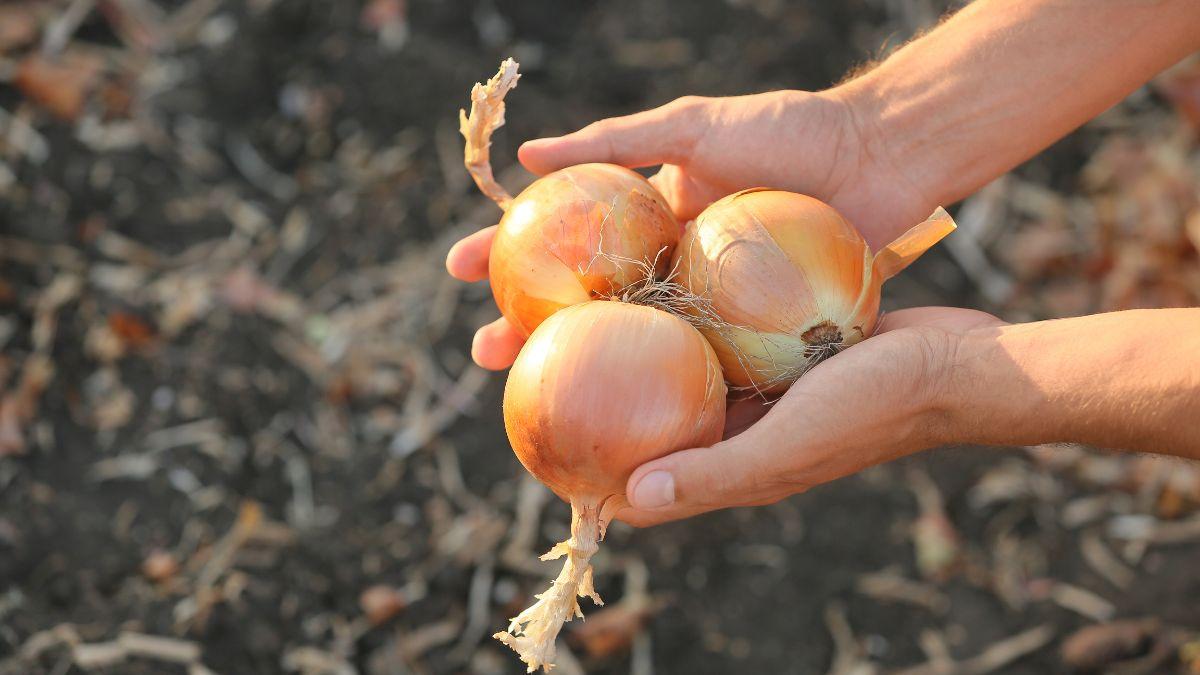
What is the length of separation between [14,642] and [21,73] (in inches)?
63.2

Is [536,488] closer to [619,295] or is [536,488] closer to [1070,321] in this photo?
[619,295]

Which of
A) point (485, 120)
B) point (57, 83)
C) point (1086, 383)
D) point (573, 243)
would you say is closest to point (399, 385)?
point (485, 120)

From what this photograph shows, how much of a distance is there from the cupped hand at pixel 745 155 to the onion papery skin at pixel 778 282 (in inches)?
10.6

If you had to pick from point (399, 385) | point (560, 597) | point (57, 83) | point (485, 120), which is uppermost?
point (57, 83)

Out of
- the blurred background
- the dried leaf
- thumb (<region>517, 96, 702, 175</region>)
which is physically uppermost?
the dried leaf

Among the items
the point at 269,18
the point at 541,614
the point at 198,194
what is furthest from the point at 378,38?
the point at 541,614

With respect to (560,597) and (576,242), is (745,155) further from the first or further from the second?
(560,597)

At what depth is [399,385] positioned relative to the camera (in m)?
2.18

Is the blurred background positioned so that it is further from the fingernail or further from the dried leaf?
the fingernail

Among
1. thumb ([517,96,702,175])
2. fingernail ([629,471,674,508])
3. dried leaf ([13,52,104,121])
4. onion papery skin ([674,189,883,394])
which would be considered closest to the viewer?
fingernail ([629,471,674,508])

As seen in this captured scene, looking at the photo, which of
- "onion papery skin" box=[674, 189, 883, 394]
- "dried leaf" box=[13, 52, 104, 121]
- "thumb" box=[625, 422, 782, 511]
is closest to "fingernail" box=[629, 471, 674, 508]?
"thumb" box=[625, 422, 782, 511]

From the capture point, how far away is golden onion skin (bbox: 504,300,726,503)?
3.86 feet

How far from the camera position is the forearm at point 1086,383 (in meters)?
1.18

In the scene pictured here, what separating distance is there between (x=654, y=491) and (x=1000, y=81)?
1053mm
